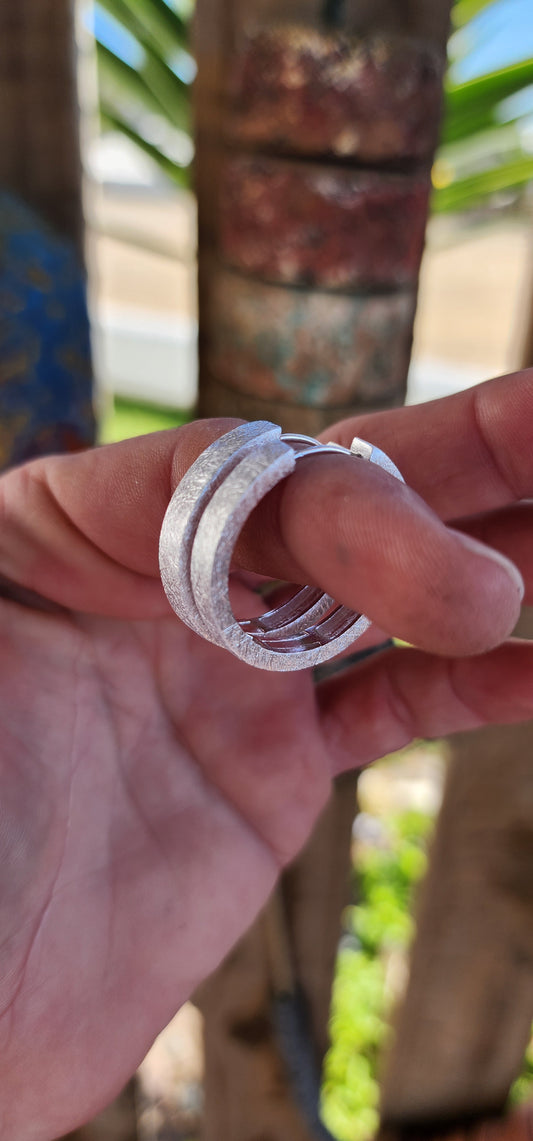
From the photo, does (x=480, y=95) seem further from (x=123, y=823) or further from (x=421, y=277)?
(x=123, y=823)

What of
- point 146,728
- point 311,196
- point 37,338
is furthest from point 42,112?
point 146,728

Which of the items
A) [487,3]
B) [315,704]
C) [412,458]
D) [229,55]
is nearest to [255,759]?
[315,704]

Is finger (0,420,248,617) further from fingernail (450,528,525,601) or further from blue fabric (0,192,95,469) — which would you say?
blue fabric (0,192,95,469)

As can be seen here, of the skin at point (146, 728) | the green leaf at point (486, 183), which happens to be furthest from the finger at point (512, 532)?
the green leaf at point (486, 183)

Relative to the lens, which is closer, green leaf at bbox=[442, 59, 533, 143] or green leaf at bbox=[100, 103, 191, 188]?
green leaf at bbox=[442, 59, 533, 143]

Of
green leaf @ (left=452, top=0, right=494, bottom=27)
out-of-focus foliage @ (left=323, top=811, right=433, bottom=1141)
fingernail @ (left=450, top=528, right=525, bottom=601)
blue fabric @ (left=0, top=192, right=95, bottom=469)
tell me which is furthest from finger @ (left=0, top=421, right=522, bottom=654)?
green leaf @ (left=452, top=0, right=494, bottom=27)

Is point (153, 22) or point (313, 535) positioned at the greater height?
point (153, 22)
